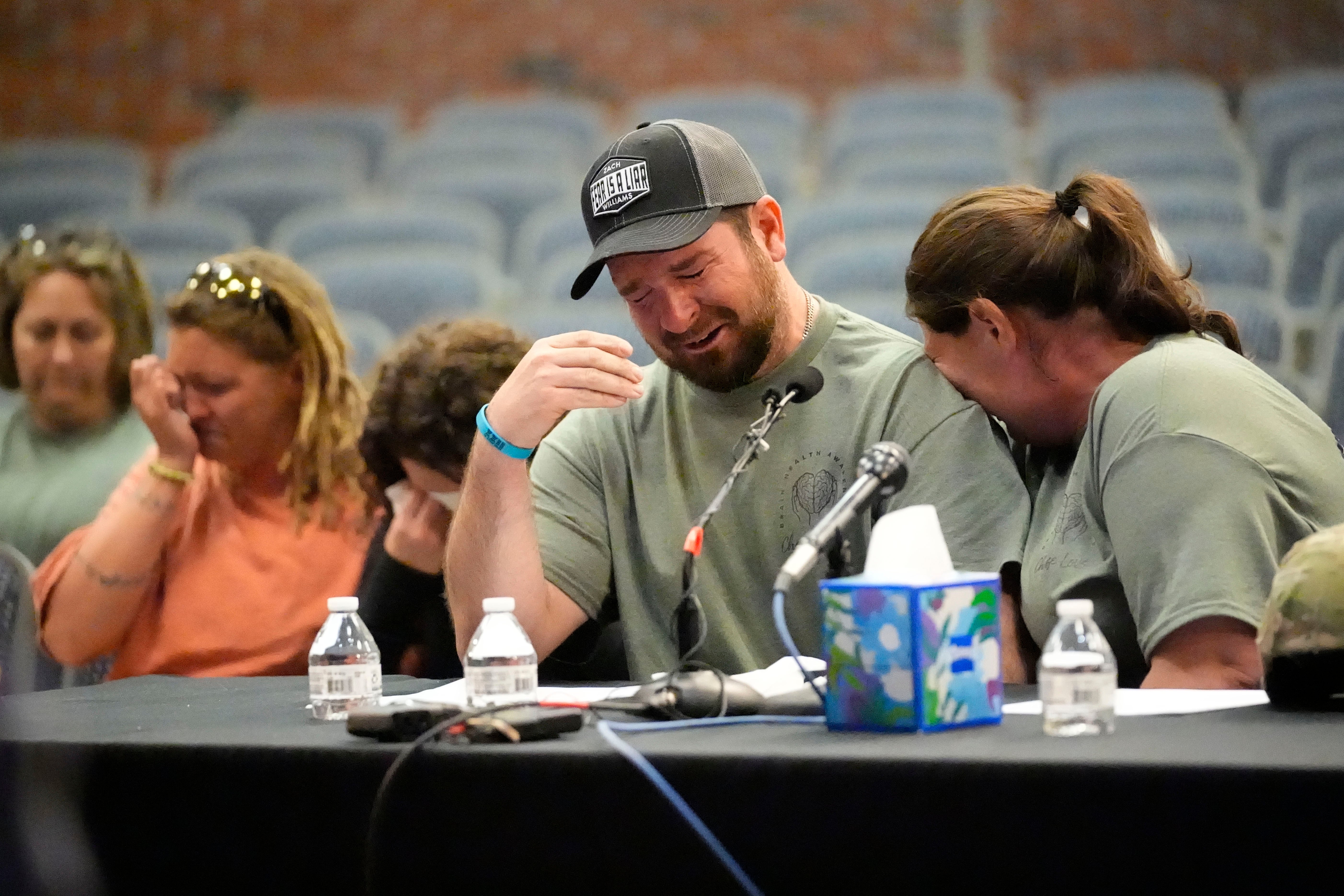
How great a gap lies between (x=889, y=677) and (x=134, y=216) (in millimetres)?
3846

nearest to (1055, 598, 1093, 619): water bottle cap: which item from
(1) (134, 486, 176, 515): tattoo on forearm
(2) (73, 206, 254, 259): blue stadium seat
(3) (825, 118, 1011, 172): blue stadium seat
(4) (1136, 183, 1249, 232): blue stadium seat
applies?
(1) (134, 486, 176, 515): tattoo on forearm

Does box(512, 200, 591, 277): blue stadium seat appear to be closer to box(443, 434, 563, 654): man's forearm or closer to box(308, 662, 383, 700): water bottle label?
box(443, 434, 563, 654): man's forearm

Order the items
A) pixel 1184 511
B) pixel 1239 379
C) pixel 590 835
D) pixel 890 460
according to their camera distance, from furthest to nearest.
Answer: pixel 1239 379
pixel 1184 511
pixel 890 460
pixel 590 835

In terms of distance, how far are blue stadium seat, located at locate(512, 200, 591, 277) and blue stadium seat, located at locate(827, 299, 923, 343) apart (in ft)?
2.91

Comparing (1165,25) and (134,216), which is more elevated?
(1165,25)

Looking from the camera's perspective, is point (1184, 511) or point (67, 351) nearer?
point (1184, 511)

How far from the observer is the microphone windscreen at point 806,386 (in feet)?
4.85

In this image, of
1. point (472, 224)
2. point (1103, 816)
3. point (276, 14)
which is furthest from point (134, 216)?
point (1103, 816)

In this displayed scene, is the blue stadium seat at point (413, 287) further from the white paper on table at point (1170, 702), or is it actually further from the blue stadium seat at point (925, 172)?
the white paper on table at point (1170, 702)

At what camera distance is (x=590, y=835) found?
3.50 ft

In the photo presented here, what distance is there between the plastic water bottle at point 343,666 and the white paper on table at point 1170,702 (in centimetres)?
63

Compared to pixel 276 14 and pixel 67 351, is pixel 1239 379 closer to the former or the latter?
pixel 67 351

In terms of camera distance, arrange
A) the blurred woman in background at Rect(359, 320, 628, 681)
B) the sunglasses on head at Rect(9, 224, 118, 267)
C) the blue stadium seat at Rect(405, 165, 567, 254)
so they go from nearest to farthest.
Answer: the blurred woman in background at Rect(359, 320, 628, 681) < the sunglasses on head at Rect(9, 224, 118, 267) < the blue stadium seat at Rect(405, 165, 567, 254)

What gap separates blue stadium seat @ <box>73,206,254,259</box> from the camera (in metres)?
4.25
